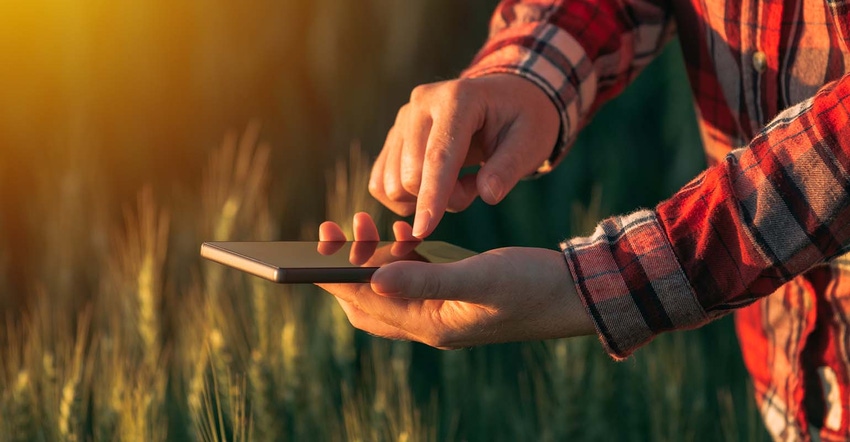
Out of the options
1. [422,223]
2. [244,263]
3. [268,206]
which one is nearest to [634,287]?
[422,223]

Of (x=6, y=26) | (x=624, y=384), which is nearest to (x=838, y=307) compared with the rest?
(x=624, y=384)

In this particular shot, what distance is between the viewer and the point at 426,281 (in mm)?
775

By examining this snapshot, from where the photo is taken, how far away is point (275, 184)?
1.71 meters

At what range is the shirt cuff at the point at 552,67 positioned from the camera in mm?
1086

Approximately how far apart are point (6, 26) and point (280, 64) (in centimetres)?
38

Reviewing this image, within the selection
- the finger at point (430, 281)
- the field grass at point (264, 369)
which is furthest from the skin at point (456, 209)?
the field grass at point (264, 369)

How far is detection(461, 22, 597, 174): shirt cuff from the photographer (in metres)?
1.09

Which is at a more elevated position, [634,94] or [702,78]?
[634,94]

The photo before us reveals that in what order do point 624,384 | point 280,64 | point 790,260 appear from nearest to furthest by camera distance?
point 790,260
point 624,384
point 280,64

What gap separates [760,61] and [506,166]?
261mm

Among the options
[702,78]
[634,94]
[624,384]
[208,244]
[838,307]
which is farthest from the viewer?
[634,94]

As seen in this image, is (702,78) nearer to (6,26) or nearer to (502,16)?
(502,16)

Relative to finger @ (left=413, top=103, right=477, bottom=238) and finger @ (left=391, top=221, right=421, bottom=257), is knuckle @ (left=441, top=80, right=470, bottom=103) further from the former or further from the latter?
finger @ (left=391, top=221, right=421, bottom=257)

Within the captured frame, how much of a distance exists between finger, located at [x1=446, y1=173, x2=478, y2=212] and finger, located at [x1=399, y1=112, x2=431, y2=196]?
5cm
